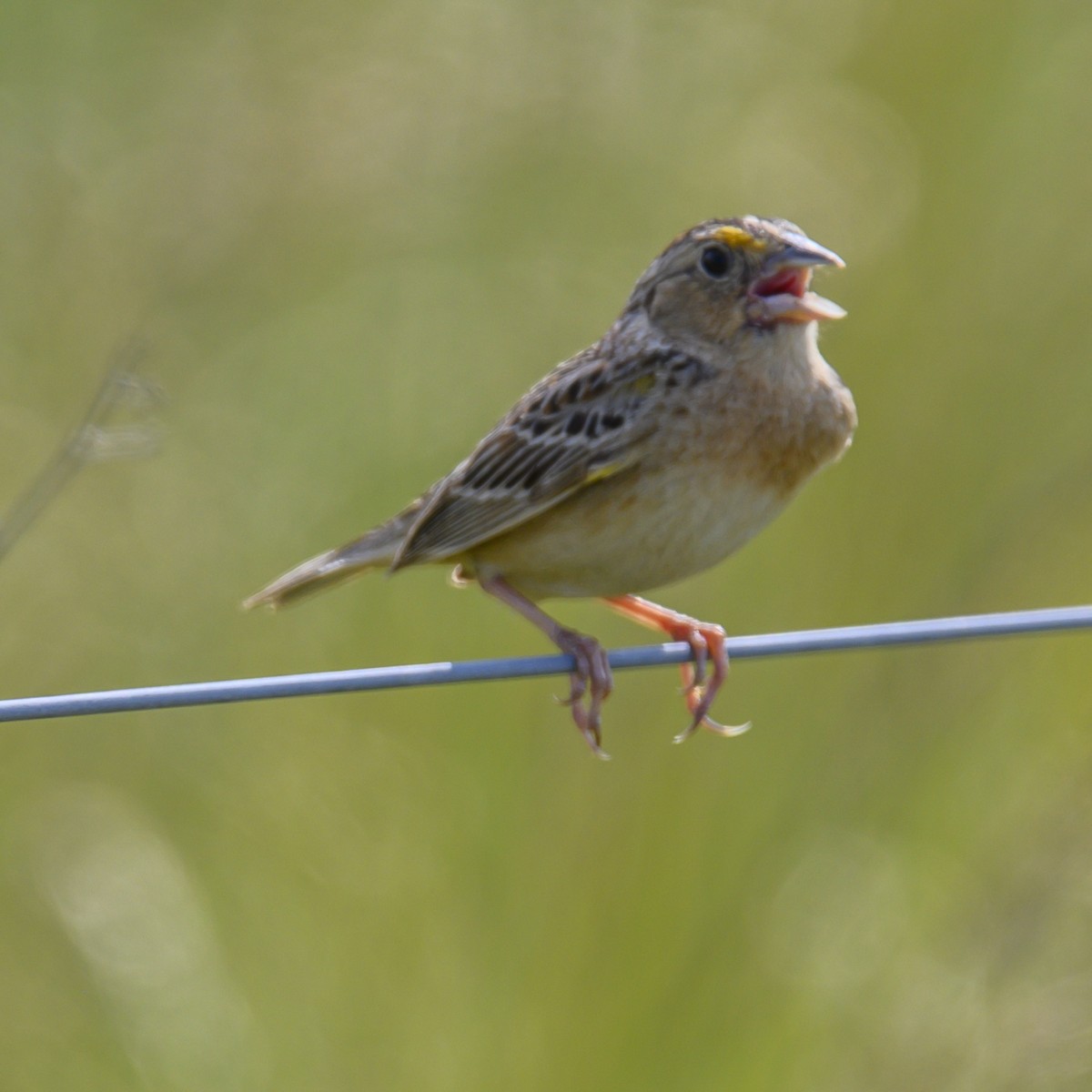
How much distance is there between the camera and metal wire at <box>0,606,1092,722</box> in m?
2.66

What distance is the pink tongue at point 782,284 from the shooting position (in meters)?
3.99

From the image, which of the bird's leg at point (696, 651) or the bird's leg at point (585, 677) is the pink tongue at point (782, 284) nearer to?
the bird's leg at point (696, 651)

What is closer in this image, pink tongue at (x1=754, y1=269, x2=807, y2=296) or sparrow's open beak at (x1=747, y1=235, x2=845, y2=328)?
sparrow's open beak at (x1=747, y1=235, x2=845, y2=328)

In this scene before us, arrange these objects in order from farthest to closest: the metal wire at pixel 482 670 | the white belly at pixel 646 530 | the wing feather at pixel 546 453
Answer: the wing feather at pixel 546 453 → the white belly at pixel 646 530 → the metal wire at pixel 482 670

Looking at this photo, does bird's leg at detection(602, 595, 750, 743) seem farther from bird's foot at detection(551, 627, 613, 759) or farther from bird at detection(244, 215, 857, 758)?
bird's foot at detection(551, 627, 613, 759)

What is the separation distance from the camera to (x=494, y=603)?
189 inches

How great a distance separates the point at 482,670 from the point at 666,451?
1.08m

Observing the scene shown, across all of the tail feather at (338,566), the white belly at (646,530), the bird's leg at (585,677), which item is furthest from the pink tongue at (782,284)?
the tail feather at (338,566)

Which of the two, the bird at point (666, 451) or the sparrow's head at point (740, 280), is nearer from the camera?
the bird at point (666, 451)

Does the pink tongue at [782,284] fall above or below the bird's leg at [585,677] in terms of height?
above

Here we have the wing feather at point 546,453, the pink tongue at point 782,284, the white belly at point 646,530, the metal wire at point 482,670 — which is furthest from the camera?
the pink tongue at point 782,284

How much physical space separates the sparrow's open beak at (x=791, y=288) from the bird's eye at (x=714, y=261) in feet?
0.30

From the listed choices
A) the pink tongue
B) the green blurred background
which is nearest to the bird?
the pink tongue

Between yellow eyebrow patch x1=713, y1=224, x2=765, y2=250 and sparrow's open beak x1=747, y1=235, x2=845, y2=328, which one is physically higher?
yellow eyebrow patch x1=713, y1=224, x2=765, y2=250
